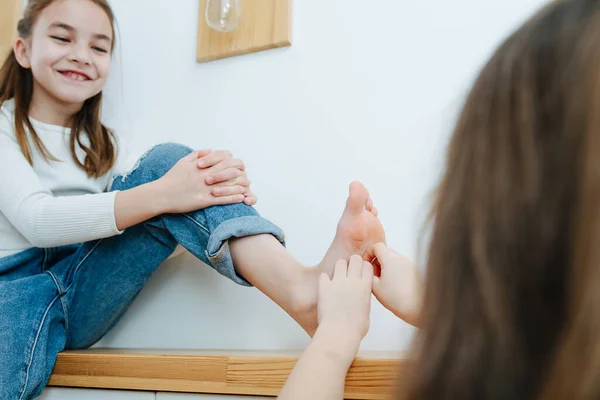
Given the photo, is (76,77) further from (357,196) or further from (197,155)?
(357,196)

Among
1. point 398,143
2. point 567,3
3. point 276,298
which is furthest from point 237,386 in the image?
point 567,3

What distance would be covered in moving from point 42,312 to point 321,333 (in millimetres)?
553

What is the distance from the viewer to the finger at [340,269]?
78 cm

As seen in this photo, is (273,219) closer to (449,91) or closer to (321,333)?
(449,91)

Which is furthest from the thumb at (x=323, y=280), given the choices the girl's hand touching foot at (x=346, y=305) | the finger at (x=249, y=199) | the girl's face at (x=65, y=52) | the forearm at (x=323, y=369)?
the girl's face at (x=65, y=52)

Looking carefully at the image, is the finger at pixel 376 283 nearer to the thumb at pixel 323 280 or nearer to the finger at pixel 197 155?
the thumb at pixel 323 280

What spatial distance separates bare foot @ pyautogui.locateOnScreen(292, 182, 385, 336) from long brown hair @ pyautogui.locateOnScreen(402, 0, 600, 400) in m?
0.48

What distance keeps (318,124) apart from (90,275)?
1.54 ft

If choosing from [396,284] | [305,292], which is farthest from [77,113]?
[396,284]

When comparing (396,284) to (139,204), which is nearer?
(396,284)

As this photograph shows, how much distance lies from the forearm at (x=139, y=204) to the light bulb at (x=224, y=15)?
17.0 inches

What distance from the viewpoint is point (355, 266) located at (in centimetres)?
80

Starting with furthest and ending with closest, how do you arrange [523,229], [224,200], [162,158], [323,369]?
[162,158]
[224,200]
[323,369]
[523,229]

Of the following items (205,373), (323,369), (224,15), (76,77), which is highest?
(224,15)
